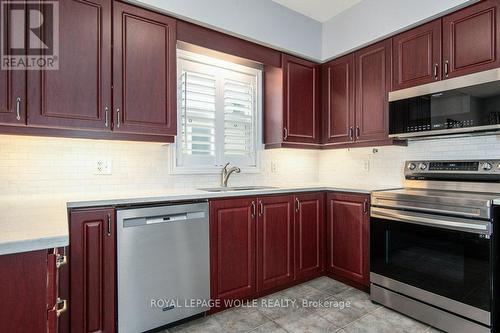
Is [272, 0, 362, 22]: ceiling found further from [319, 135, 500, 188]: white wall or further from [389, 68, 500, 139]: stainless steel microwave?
[319, 135, 500, 188]: white wall

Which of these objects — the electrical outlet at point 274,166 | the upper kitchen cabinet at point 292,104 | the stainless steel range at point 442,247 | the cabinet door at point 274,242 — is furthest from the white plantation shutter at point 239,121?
the stainless steel range at point 442,247

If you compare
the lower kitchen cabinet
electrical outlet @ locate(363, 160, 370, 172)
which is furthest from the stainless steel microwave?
the lower kitchen cabinet

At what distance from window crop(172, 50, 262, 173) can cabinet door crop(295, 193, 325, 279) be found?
679mm

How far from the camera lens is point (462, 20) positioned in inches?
82.4

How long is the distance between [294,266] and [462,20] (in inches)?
93.1

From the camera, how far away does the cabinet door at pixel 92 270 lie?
1.62 m

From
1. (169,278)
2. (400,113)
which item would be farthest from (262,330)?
(400,113)

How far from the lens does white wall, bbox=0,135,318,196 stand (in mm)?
1893

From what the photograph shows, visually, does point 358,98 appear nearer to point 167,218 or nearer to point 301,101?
point 301,101

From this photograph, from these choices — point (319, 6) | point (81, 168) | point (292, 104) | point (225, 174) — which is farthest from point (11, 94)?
point (319, 6)

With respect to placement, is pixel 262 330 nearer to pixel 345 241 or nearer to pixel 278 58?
pixel 345 241

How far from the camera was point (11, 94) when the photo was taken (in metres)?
1.64

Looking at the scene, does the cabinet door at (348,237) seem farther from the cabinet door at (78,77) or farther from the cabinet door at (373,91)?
the cabinet door at (78,77)

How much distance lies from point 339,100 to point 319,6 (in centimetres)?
94
